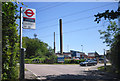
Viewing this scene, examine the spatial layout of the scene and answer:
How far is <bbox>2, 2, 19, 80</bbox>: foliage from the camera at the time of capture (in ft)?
18.3

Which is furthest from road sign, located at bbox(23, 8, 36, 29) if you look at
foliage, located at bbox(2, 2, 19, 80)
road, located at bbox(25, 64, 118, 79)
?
road, located at bbox(25, 64, 118, 79)

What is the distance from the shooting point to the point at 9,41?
5.96m

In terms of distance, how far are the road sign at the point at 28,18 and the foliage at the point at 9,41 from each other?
586mm

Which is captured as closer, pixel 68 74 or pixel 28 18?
pixel 28 18

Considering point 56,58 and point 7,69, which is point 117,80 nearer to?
point 7,69

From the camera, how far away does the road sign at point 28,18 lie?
6.75 metres

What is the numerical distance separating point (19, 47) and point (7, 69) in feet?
4.01

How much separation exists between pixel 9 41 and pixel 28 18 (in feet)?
5.37

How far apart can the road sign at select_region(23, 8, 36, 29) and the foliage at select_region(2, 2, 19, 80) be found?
0.59m

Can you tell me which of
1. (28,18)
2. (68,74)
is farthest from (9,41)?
(68,74)

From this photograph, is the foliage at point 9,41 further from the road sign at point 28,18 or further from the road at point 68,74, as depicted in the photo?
the road at point 68,74

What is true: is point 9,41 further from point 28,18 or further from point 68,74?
point 68,74

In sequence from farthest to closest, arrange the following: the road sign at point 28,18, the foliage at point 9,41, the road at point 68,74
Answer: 1. the road at point 68,74
2. the road sign at point 28,18
3. the foliage at point 9,41

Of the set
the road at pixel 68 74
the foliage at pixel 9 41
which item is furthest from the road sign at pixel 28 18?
the road at pixel 68 74
